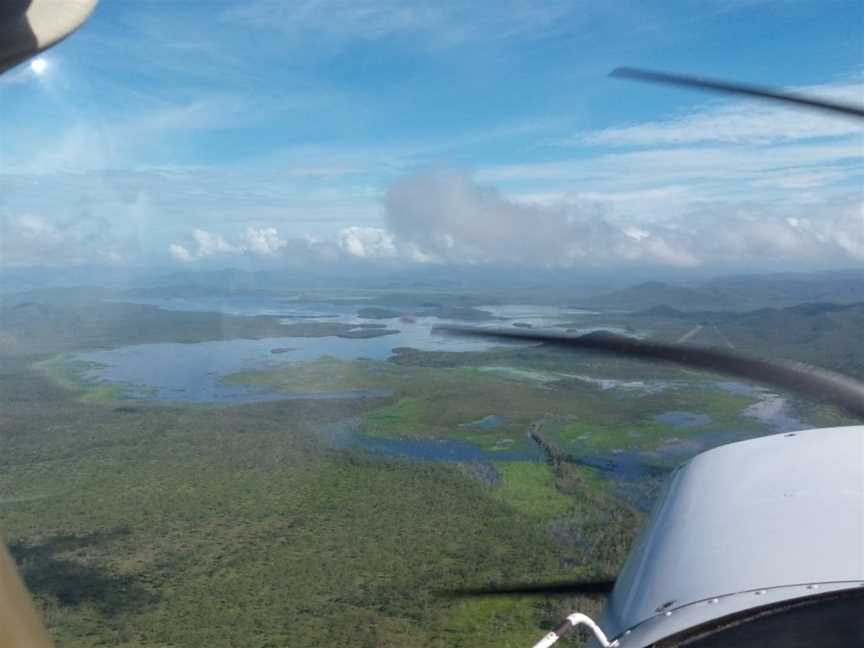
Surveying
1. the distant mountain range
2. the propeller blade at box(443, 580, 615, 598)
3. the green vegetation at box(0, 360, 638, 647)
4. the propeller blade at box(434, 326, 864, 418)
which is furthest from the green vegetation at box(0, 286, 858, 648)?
the propeller blade at box(434, 326, 864, 418)

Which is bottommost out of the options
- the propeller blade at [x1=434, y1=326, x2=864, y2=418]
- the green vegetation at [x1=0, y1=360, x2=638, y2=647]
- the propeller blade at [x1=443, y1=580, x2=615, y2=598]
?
the green vegetation at [x1=0, y1=360, x2=638, y2=647]

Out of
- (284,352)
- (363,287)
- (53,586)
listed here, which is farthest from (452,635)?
(363,287)

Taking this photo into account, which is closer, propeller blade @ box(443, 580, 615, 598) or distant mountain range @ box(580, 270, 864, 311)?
propeller blade @ box(443, 580, 615, 598)

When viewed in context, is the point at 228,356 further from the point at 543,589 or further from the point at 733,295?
the point at 543,589

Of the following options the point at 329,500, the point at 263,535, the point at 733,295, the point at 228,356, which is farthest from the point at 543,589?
the point at 228,356

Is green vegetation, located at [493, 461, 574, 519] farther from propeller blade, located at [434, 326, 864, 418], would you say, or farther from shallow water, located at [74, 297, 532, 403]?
propeller blade, located at [434, 326, 864, 418]

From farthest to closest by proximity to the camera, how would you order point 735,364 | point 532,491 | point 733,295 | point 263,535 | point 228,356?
point 228,356, point 733,295, point 532,491, point 263,535, point 735,364
